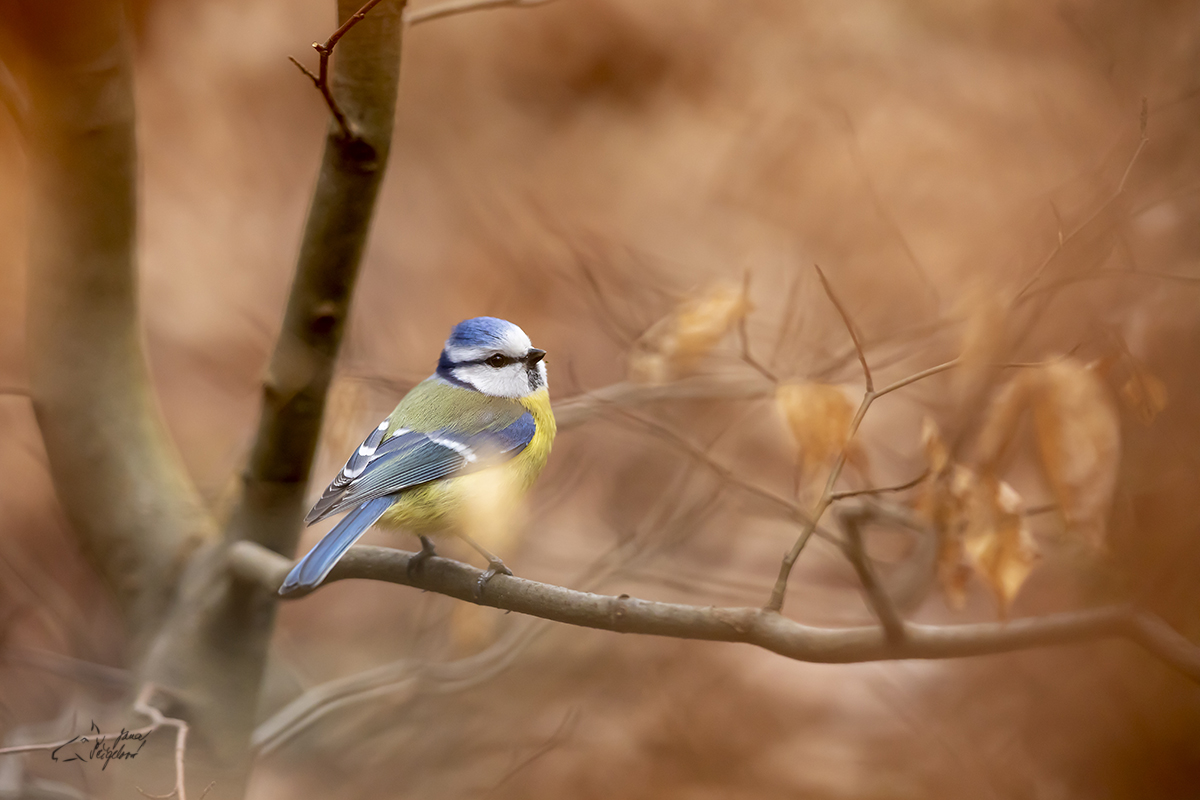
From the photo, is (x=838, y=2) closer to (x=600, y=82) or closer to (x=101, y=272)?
(x=600, y=82)

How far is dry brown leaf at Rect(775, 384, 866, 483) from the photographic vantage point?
74cm

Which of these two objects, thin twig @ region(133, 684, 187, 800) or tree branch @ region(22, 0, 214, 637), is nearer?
thin twig @ region(133, 684, 187, 800)

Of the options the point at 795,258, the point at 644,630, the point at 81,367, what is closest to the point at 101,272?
the point at 81,367

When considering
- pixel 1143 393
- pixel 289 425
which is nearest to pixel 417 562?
pixel 289 425

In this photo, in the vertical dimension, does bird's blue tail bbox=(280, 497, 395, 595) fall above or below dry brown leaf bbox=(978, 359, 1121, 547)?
below

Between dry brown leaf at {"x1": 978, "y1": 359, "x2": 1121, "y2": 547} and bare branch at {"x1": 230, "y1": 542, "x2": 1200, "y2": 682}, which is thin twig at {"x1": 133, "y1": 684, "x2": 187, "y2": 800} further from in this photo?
dry brown leaf at {"x1": 978, "y1": 359, "x2": 1121, "y2": 547}

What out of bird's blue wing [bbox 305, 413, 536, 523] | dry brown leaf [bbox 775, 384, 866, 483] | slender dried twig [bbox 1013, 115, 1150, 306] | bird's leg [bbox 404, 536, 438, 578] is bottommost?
bird's leg [bbox 404, 536, 438, 578]

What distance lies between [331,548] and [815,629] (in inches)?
13.8

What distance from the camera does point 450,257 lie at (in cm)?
213

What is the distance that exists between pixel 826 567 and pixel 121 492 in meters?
1.23

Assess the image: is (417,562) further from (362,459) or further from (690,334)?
(690,334)
